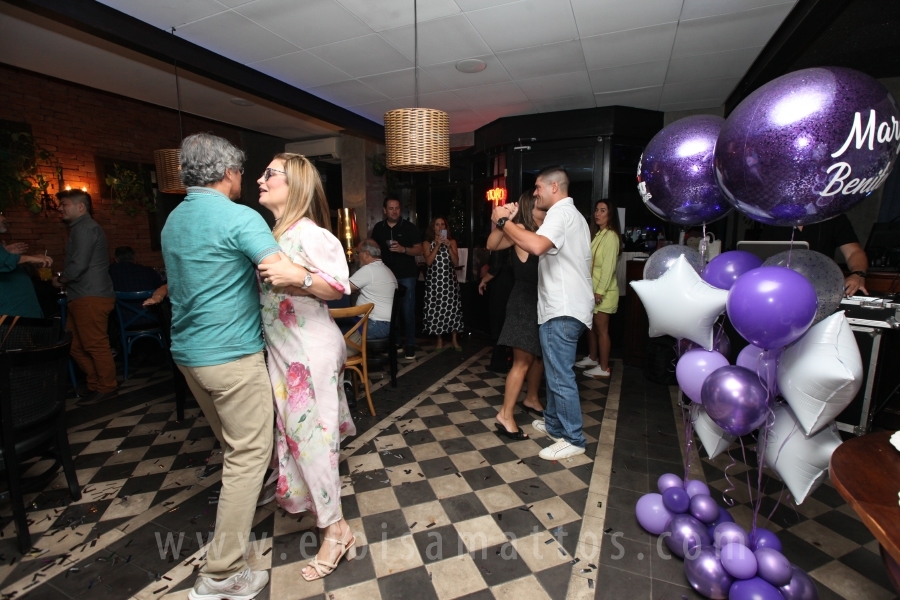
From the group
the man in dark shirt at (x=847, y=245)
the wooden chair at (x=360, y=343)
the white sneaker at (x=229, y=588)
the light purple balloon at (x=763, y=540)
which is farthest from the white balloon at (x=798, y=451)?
the wooden chair at (x=360, y=343)

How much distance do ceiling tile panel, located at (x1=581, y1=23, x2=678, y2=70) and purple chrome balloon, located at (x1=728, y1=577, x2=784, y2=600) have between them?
3594 millimetres

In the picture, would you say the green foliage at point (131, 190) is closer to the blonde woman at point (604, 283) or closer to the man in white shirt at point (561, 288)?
the man in white shirt at point (561, 288)

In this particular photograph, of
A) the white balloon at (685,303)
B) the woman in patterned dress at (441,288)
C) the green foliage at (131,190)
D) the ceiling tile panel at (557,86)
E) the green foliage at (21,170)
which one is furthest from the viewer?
the green foliage at (131,190)

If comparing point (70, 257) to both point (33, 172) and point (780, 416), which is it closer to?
point (33, 172)

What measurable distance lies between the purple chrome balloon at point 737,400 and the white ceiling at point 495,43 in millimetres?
2686

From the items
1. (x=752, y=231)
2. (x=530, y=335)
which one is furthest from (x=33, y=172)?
(x=752, y=231)

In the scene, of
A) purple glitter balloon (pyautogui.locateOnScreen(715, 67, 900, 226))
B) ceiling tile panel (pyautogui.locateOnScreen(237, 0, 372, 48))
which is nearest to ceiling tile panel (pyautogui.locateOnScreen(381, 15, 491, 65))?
ceiling tile panel (pyautogui.locateOnScreen(237, 0, 372, 48))

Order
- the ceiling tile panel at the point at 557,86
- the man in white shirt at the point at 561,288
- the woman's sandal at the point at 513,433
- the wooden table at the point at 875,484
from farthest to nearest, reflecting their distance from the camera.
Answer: the ceiling tile panel at the point at 557,86 < the woman's sandal at the point at 513,433 < the man in white shirt at the point at 561,288 < the wooden table at the point at 875,484

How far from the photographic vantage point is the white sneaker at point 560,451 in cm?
255

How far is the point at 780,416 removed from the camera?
1.56m

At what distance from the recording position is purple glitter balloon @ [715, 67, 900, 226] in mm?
1192

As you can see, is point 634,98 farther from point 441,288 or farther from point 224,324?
point 224,324

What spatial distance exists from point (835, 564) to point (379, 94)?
206 inches

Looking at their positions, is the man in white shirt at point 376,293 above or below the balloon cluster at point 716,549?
above
